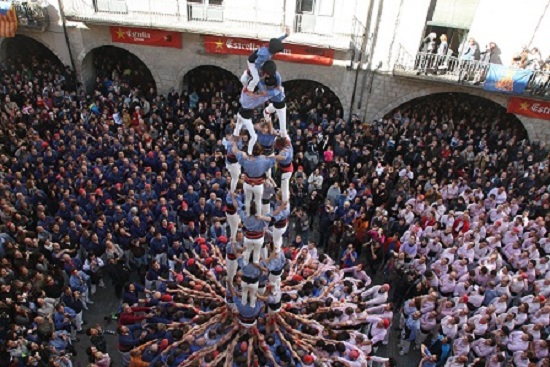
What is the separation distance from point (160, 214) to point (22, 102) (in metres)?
9.95

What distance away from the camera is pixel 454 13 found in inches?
723

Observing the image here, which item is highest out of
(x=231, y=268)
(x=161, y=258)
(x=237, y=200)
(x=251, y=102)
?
(x=251, y=102)

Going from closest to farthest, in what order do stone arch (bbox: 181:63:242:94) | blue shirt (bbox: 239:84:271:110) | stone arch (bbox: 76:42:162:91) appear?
blue shirt (bbox: 239:84:271:110) → stone arch (bbox: 76:42:162:91) → stone arch (bbox: 181:63:242:94)

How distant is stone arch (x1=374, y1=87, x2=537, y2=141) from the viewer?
19188 mm

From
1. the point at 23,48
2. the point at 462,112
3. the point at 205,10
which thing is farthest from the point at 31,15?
the point at 462,112

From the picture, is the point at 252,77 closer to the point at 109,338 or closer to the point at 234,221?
the point at 234,221

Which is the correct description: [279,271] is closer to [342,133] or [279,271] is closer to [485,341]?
[485,341]

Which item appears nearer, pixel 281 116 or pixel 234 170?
pixel 281 116

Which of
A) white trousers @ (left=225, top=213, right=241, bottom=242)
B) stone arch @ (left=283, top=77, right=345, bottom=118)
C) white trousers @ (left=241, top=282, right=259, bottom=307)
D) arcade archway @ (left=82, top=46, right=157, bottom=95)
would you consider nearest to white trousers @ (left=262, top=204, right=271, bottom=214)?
white trousers @ (left=225, top=213, right=241, bottom=242)

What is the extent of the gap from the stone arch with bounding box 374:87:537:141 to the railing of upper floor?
10.7ft

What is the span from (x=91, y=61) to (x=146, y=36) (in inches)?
157

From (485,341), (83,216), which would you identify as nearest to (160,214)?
(83,216)

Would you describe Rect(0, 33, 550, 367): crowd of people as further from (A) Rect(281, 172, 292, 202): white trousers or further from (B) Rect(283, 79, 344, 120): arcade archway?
(B) Rect(283, 79, 344, 120): arcade archway

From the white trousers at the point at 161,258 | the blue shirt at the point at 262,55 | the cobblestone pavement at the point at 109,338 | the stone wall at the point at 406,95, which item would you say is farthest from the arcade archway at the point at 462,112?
the blue shirt at the point at 262,55
